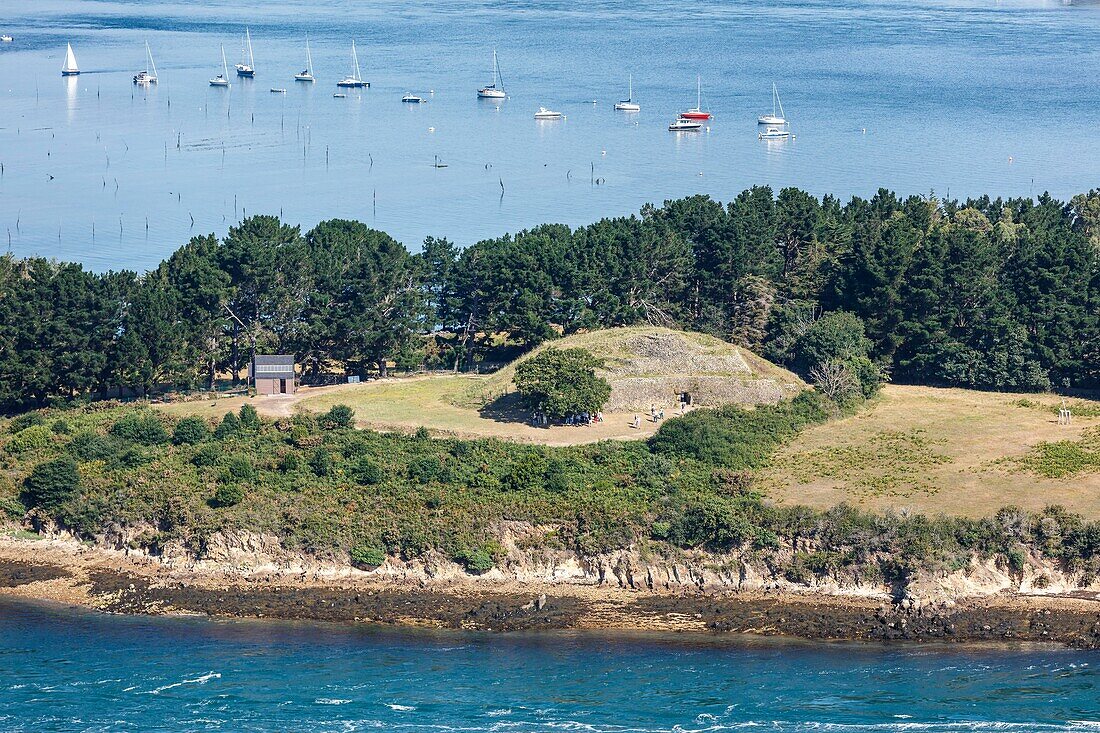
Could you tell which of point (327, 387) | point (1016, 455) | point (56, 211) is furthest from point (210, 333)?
point (56, 211)

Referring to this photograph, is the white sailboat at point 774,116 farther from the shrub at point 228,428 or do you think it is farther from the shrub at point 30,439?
the shrub at point 30,439

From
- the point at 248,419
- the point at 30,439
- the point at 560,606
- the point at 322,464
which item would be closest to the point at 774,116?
the point at 248,419

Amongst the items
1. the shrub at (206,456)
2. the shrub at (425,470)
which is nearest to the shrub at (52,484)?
the shrub at (206,456)

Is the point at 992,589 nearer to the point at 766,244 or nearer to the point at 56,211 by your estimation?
the point at 766,244

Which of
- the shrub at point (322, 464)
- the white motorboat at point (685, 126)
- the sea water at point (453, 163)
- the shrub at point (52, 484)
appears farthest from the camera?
the white motorboat at point (685, 126)

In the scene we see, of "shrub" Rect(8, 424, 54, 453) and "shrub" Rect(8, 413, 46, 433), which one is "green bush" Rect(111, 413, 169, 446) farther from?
"shrub" Rect(8, 413, 46, 433)

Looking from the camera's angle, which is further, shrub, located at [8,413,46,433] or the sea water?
the sea water

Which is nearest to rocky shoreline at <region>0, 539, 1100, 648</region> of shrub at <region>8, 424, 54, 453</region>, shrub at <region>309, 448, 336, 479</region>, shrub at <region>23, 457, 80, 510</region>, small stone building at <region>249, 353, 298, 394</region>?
shrub at <region>23, 457, 80, 510</region>
